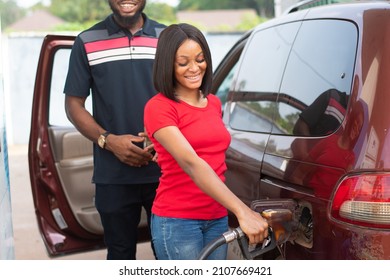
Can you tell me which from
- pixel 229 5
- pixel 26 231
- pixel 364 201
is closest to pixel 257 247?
pixel 364 201

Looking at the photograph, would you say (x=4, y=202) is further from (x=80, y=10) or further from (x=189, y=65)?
(x=80, y=10)

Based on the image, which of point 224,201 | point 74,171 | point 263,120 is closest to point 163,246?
point 224,201

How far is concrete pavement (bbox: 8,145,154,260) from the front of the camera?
18.0ft

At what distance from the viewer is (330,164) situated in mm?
2531

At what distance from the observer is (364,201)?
2.40 metres

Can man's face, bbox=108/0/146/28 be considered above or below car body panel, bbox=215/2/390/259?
above

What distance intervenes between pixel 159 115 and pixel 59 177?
2019 mm

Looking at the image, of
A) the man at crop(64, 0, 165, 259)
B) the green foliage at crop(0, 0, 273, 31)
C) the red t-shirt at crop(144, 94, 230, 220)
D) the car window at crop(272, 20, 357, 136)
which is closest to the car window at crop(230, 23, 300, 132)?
the car window at crop(272, 20, 357, 136)

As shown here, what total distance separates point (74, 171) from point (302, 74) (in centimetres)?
186

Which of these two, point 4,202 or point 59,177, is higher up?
point 4,202

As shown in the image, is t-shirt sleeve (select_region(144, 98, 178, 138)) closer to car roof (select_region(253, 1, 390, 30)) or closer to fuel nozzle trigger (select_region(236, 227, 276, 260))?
fuel nozzle trigger (select_region(236, 227, 276, 260))

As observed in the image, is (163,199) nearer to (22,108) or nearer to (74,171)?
(74,171)

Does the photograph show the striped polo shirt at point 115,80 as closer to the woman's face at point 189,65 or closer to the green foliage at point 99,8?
the woman's face at point 189,65

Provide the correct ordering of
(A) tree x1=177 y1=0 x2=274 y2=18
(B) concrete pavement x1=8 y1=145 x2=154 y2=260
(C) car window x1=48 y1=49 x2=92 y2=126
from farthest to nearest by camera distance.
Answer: (A) tree x1=177 y1=0 x2=274 y2=18, (B) concrete pavement x1=8 y1=145 x2=154 y2=260, (C) car window x1=48 y1=49 x2=92 y2=126
